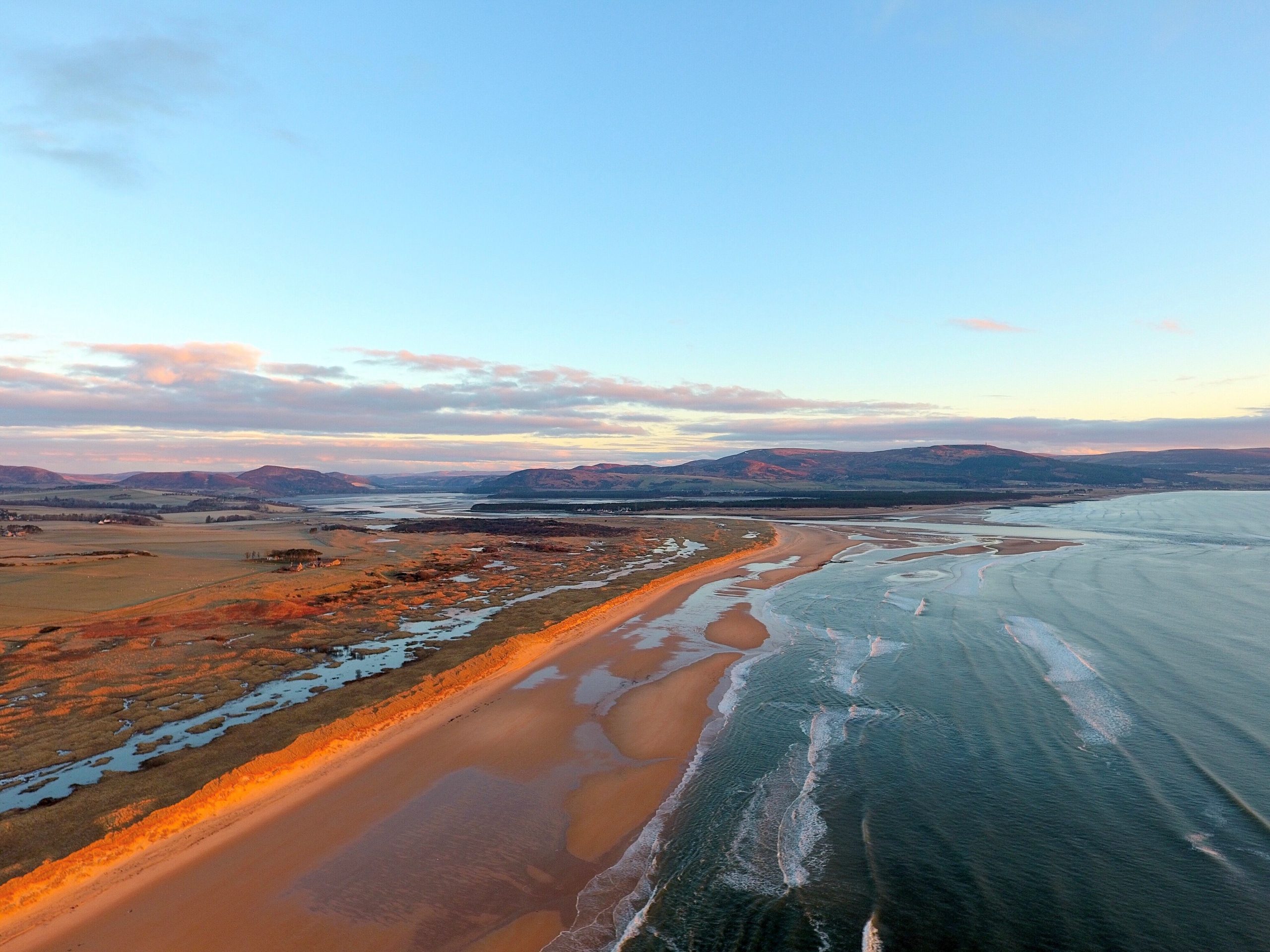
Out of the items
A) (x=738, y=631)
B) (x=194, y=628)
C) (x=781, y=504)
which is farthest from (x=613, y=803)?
(x=781, y=504)

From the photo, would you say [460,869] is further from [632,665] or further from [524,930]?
[632,665]

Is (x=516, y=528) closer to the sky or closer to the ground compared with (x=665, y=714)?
closer to the ground

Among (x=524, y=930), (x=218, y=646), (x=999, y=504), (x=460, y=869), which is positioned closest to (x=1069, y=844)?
(x=524, y=930)

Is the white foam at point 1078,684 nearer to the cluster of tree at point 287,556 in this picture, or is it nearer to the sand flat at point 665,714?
the sand flat at point 665,714

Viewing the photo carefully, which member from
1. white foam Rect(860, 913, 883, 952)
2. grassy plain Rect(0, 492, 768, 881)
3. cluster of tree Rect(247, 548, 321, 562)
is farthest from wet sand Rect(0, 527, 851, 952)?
cluster of tree Rect(247, 548, 321, 562)

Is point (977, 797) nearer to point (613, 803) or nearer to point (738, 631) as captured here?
point (613, 803)

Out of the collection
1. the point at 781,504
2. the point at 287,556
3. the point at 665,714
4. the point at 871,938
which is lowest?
the point at 781,504

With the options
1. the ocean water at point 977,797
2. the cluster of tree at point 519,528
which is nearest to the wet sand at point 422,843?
the ocean water at point 977,797
